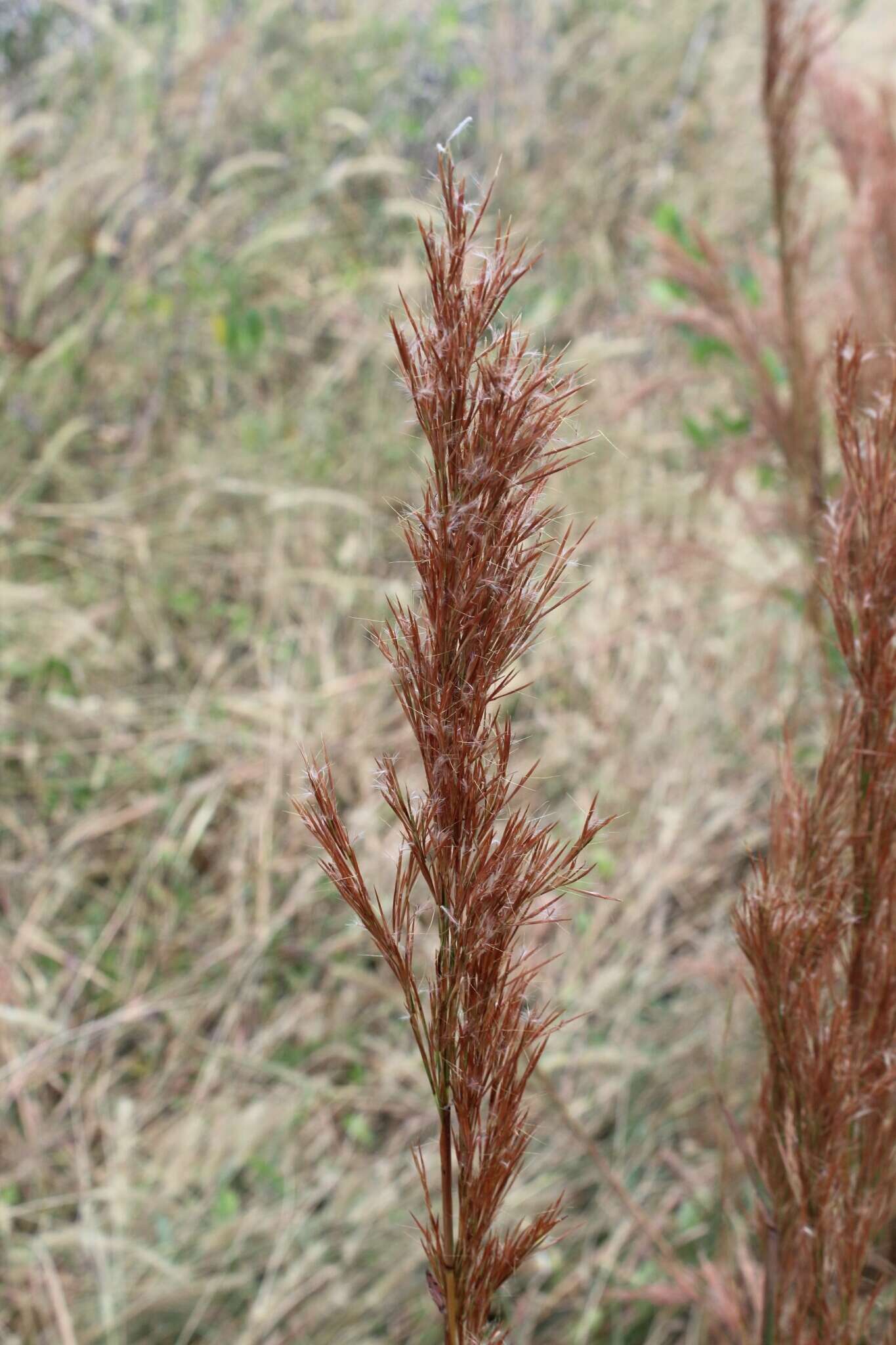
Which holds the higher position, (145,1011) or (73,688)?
(73,688)

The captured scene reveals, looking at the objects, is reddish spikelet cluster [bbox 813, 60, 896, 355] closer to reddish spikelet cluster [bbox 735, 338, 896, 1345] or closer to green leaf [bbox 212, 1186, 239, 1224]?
reddish spikelet cluster [bbox 735, 338, 896, 1345]

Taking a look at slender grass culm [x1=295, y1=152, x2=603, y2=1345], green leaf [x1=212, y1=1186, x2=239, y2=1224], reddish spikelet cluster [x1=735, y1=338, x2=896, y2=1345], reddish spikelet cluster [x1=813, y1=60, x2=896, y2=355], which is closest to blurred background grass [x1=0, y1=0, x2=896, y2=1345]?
green leaf [x1=212, y1=1186, x2=239, y2=1224]

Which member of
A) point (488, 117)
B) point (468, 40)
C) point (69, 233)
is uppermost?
point (468, 40)

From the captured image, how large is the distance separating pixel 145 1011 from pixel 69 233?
2.03 m

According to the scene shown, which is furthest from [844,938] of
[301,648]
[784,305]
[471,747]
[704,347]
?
[301,648]

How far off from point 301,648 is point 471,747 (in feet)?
7.57

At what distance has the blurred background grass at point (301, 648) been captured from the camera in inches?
70.1

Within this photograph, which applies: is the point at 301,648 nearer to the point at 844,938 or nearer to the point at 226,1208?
the point at 226,1208

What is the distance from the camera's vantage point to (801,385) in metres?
1.60

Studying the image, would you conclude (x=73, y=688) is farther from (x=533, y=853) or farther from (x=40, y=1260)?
(x=533, y=853)

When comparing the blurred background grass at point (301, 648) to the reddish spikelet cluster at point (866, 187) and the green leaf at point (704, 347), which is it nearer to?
the green leaf at point (704, 347)

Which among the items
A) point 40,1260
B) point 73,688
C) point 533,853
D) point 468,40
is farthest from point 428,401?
point 468,40

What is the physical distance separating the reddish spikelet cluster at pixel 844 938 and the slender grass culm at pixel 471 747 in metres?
0.20

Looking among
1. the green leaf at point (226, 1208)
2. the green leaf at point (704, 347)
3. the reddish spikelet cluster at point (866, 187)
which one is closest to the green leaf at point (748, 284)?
the green leaf at point (704, 347)
